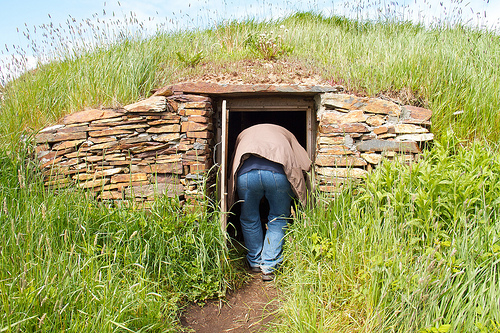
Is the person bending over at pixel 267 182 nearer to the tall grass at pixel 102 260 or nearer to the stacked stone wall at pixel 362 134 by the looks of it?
the stacked stone wall at pixel 362 134

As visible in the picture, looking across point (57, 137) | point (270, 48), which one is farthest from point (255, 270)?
point (270, 48)

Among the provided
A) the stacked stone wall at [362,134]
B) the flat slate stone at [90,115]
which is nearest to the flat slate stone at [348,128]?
the stacked stone wall at [362,134]

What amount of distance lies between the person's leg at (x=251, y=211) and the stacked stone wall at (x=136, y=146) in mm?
641

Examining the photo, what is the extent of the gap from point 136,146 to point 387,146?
11.0 feet

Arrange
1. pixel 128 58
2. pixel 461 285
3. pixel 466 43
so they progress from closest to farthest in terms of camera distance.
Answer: pixel 461 285 < pixel 128 58 < pixel 466 43

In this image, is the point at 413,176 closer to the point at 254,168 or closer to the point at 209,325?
the point at 254,168

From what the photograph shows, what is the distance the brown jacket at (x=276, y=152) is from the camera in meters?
3.98

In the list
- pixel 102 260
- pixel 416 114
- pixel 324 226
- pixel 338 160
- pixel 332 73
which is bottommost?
pixel 102 260

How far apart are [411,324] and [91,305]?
2408mm

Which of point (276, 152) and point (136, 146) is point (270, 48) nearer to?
point (276, 152)

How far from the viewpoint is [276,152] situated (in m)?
3.98

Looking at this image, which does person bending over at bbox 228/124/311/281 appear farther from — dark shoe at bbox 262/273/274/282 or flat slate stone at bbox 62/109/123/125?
flat slate stone at bbox 62/109/123/125

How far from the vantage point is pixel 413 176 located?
3.42m

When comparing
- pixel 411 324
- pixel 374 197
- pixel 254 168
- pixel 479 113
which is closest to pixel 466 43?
pixel 479 113
